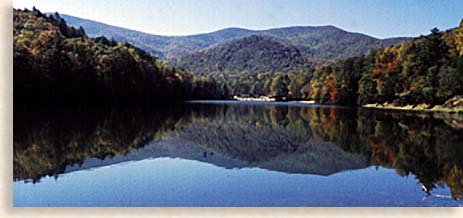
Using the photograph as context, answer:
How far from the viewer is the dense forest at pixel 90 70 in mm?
6613

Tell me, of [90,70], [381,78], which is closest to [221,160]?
[90,70]

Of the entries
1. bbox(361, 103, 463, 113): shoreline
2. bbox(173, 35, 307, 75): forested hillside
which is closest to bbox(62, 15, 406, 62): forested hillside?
bbox(173, 35, 307, 75): forested hillside

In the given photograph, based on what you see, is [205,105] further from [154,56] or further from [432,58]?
[432,58]

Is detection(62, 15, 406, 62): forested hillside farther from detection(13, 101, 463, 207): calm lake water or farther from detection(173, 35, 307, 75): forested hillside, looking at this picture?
detection(13, 101, 463, 207): calm lake water

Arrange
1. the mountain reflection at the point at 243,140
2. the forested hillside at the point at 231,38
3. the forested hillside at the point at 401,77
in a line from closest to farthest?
the mountain reflection at the point at 243,140 < the forested hillside at the point at 231,38 < the forested hillside at the point at 401,77

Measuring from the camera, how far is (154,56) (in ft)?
23.0

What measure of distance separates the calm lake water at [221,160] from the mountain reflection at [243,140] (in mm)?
20

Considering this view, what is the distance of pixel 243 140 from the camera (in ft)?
26.9

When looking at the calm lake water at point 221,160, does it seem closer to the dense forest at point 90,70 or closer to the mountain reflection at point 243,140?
the mountain reflection at point 243,140

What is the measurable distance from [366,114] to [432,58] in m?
2.85

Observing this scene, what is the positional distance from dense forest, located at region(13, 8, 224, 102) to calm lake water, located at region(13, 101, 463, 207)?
32cm

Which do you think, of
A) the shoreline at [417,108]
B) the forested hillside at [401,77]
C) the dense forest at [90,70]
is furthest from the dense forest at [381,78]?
the dense forest at [90,70]

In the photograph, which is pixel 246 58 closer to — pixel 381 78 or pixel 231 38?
pixel 231 38

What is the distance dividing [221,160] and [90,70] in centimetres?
286
